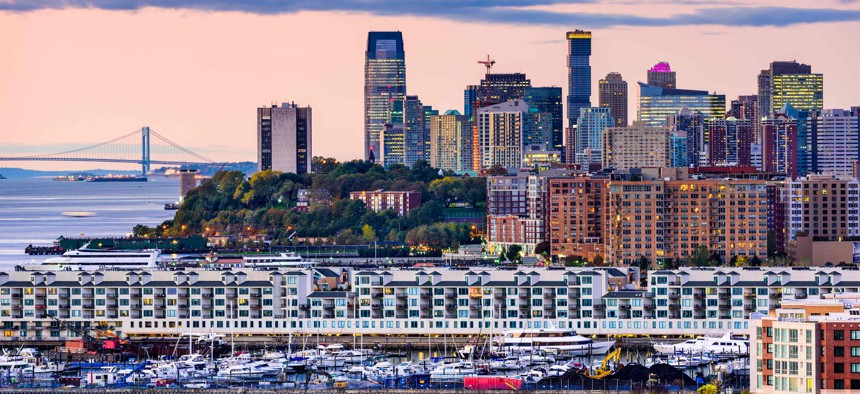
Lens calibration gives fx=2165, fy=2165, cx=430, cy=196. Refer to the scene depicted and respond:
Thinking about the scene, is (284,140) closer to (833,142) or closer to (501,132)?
(501,132)

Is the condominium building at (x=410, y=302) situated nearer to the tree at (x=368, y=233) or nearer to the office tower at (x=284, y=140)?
the tree at (x=368, y=233)

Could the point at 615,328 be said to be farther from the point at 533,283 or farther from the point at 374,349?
the point at 374,349

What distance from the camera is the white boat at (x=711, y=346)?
152 feet

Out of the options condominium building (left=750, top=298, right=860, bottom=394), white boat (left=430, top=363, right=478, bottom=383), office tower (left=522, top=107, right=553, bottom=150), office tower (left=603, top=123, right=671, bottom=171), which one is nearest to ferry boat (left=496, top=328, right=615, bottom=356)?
white boat (left=430, top=363, right=478, bottom=383)

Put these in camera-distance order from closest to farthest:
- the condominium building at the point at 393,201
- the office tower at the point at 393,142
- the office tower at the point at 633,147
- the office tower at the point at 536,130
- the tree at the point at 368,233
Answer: the tree at the point at 368,233, the condominium building at the point at 393,201, the office tower at the point at 633,147, the office tower at the point at 536,130, the office tower at the point at 393,142

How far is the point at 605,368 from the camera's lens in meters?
42.1

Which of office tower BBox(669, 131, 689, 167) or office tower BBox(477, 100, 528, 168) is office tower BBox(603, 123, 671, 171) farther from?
office tower BBox(477, 100, 528, 168)

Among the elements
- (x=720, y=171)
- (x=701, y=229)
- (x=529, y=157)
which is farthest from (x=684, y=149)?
(x=701, y=229)

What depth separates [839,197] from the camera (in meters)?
84.3

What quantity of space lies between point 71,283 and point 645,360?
49.2ft

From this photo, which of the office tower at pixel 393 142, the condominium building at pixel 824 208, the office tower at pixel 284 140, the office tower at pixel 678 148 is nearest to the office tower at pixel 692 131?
the office tower at pixel 678 148

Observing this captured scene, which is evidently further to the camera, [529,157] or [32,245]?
[529,157]

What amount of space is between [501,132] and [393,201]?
58.4 m

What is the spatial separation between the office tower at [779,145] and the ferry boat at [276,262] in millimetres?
77963
